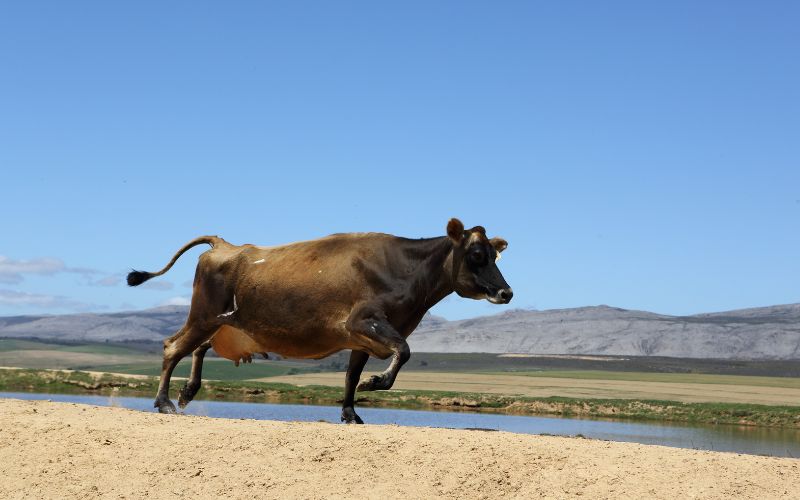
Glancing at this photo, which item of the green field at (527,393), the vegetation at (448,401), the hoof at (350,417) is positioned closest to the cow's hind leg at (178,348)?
the hoof at (350,417)

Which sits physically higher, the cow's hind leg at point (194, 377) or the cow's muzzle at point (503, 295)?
the cow's muzzle at point (503, 295)

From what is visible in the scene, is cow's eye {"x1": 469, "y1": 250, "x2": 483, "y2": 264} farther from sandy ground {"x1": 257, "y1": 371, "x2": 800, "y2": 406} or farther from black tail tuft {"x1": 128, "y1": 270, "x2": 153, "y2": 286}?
sandy ground {"x1": 257, "y1": 371, "x2": 800, "y2": 406}

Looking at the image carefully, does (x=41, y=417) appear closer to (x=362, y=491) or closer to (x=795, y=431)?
(x=362, y=491)

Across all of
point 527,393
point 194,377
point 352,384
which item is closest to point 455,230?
point 352,384

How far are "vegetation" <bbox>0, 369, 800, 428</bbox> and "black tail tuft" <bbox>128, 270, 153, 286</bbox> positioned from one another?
90.2ft

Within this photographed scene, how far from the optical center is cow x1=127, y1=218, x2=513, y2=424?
52.8ft

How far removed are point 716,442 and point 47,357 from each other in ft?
381

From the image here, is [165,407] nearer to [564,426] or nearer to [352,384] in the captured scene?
[352,384]

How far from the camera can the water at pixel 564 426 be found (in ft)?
109

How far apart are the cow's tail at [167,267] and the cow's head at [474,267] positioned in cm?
481

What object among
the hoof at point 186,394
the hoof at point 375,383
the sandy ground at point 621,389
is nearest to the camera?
the hoof at point 375,383

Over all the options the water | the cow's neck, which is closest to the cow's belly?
the cow's neck

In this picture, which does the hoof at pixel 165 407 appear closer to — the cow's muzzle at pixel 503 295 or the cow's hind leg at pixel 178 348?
the cow's hind leg at pixel 178 348

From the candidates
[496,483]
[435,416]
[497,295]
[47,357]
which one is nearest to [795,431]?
[435,416]
